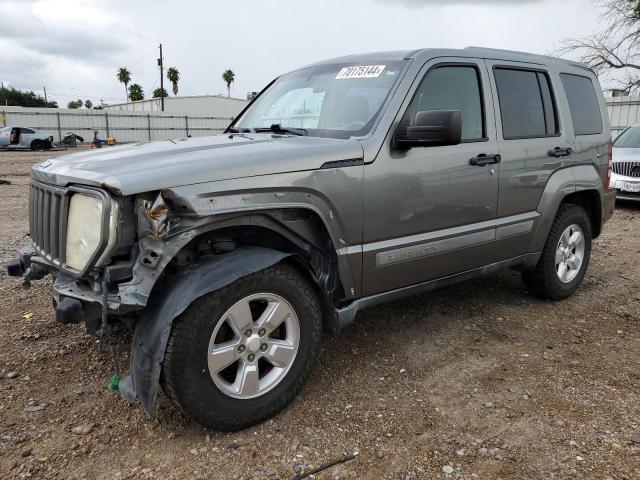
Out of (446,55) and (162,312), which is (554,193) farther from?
(162,312)

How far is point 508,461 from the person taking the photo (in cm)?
247

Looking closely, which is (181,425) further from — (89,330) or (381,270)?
(381,270)

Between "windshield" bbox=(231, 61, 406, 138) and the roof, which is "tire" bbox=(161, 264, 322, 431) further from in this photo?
the roof

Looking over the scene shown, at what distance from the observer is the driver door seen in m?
3.09

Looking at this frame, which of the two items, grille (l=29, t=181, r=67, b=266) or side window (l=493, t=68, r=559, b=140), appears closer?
grille (l=29, t=181, r=67, b=266)

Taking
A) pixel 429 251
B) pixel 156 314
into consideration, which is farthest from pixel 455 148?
pixel 156 314

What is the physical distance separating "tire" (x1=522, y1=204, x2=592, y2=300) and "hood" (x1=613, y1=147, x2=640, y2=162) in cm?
588

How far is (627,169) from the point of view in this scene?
376 inches

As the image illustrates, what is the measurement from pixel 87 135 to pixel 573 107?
34.6 metres

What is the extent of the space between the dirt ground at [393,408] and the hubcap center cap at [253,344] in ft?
1.40

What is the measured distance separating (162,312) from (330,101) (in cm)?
182

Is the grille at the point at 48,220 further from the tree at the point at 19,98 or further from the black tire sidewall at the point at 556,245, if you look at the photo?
the tree at the point at 19,98

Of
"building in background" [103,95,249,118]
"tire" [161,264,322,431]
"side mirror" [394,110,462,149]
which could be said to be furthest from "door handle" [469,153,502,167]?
"building in background" [103,95,249,118]

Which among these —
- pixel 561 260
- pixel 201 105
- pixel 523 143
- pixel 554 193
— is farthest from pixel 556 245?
pixel 201 105
